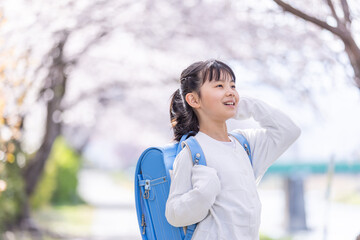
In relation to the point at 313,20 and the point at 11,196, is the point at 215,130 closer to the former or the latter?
the point at 313,20

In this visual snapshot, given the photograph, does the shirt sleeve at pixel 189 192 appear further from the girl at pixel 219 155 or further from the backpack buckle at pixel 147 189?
the backpack buckle at pixel 147 189

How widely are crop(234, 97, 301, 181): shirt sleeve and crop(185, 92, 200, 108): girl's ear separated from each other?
0.21 metres

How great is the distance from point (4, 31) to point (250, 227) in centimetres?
450

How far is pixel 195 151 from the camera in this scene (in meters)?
2.00

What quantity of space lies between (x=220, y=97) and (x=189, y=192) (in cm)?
40

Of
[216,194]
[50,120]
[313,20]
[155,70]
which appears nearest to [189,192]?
[216,194]

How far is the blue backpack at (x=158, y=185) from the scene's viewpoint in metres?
2.05

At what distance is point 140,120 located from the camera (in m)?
16.1

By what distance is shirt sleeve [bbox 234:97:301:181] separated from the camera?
7.39ft

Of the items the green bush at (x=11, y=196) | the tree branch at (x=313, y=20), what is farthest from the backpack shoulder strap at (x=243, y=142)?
the green bush at (x=11, y=196)

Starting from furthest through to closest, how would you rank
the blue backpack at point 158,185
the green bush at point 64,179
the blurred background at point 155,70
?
the green bush at point 64,179 < the blurred background at point 155,70 < the blue backpack at point 158,185

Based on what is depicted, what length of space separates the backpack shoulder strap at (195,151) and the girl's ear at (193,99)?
0.17 meters

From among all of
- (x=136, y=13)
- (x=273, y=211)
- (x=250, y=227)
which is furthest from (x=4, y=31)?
(x=273, y=211)

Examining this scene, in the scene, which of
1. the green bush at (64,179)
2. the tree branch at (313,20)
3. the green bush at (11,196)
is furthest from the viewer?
the green bush at (64,179)
